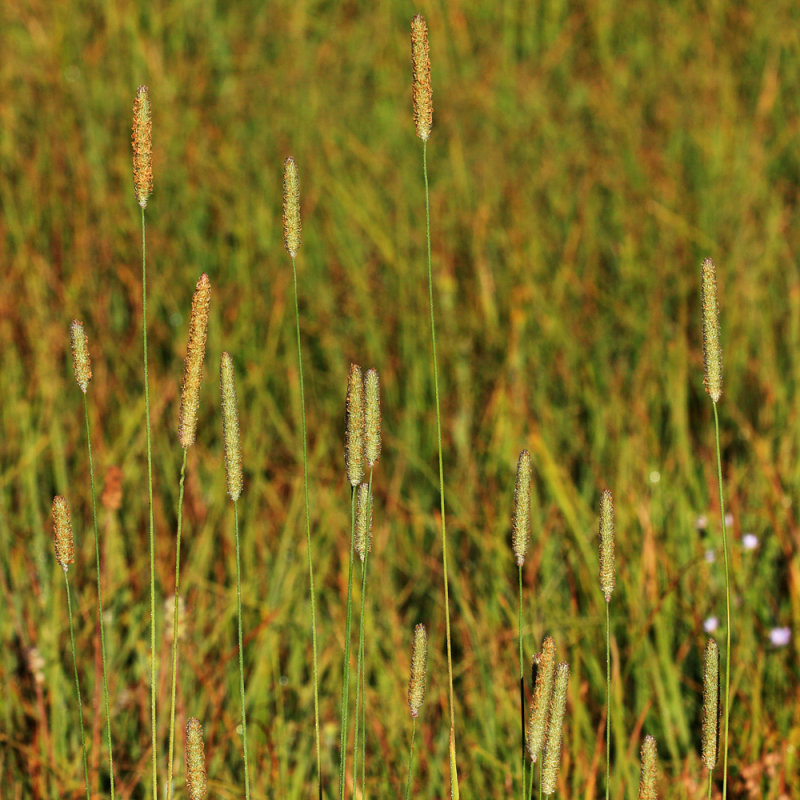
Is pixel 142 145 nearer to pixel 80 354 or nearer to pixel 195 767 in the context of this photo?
pixel 80 354

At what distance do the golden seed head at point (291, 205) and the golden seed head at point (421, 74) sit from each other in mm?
140

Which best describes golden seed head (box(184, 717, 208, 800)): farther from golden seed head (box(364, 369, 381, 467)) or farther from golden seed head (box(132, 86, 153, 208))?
golden seed head (box(132, 86, 153, 208))

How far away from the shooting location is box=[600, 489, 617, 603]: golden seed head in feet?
4.19

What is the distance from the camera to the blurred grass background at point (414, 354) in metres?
2.24

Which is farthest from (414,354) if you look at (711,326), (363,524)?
(711,326)

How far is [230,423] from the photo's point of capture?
1234 mm

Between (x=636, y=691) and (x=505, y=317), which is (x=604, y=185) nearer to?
(x=505, y=317)

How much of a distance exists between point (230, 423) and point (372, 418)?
0.17 meters

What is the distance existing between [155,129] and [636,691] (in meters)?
2.75

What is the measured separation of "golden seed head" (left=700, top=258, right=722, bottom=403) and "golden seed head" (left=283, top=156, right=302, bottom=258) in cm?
43

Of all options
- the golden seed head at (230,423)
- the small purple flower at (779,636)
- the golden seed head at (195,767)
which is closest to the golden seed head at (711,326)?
the golden seed head at (230,423)

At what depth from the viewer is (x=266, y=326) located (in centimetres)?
352

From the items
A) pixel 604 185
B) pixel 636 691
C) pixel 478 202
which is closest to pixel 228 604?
pixel 636 691

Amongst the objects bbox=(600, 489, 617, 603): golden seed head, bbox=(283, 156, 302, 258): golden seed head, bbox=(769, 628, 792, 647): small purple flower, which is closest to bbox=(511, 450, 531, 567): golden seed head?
bbox=(600, 489, 617, 603): golden seed head
